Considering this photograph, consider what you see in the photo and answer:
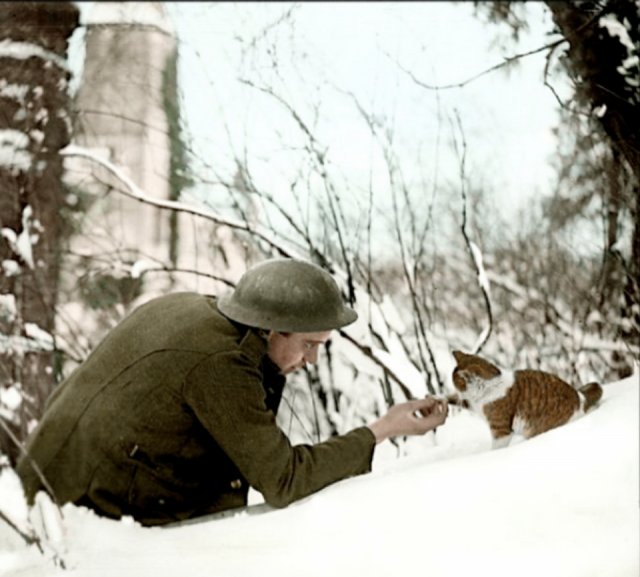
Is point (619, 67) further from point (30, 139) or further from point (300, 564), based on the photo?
point (30, 139)

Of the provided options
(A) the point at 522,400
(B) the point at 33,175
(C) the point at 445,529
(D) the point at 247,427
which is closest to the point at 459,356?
(A) the point at 522,400

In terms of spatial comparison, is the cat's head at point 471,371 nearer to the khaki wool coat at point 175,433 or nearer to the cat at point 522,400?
the cat at point 522,400

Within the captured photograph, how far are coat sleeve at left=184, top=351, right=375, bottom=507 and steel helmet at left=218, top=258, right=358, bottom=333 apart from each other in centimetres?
15

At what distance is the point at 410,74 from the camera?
11.7 ft

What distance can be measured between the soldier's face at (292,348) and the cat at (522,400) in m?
0.60

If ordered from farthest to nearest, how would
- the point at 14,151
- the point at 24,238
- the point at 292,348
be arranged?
the point at 24,238 < the point at 14,151 < the point at 292,348

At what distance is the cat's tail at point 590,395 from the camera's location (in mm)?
2375

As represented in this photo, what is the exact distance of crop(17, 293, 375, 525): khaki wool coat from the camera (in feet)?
6.94

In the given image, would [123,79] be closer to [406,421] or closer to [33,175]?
[33,175]

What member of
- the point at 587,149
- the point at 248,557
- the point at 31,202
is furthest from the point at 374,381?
the point at 248,557

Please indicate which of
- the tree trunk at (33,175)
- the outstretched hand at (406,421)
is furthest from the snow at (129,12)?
the outstretched hand at (406,421)

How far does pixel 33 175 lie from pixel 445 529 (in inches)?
177

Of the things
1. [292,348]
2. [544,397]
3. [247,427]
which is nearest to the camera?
[247,427]

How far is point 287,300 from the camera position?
A: 2.25 m
